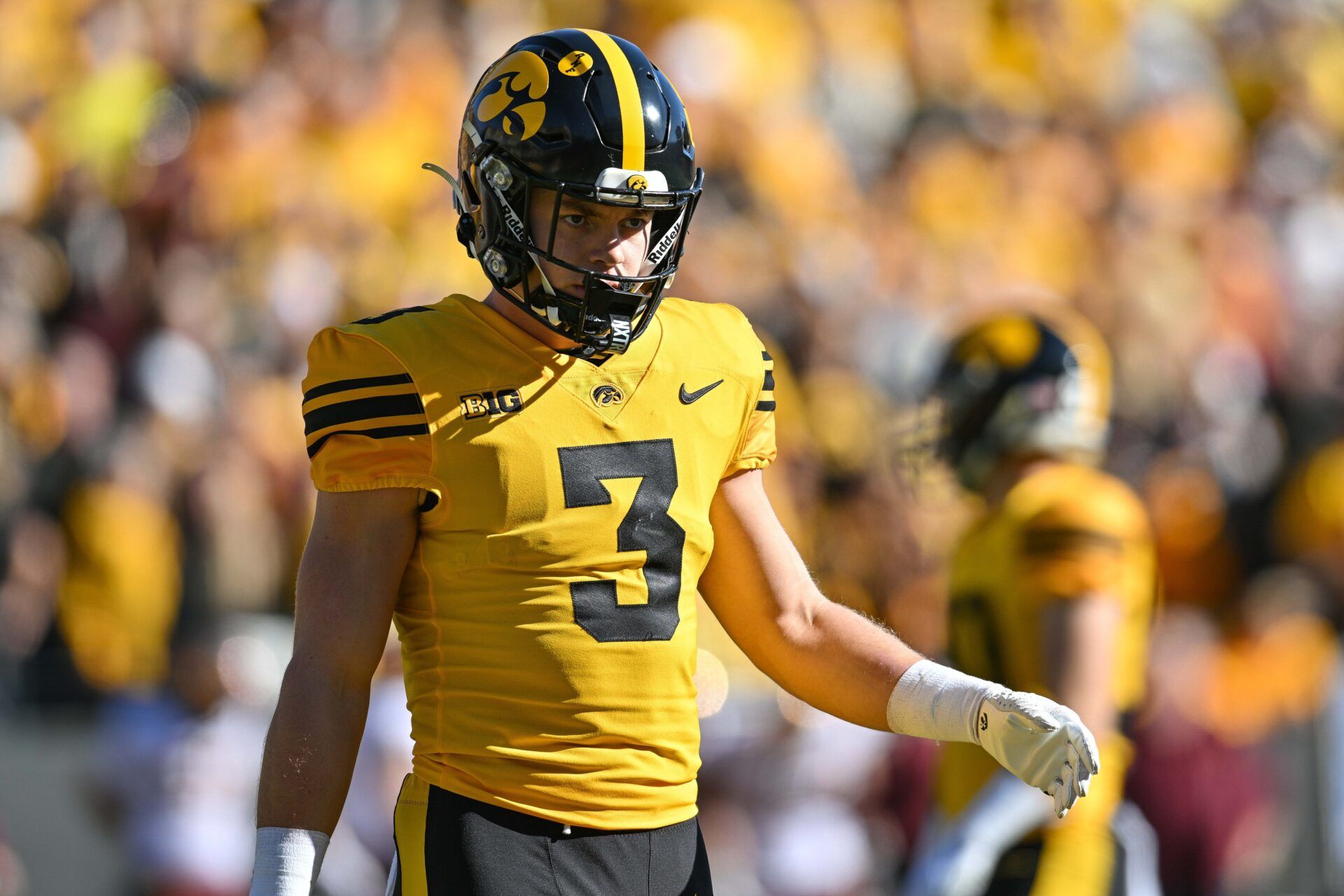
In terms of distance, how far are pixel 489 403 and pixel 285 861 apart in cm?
75

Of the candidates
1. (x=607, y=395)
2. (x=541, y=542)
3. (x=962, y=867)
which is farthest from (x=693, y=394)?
(x=962, y=867)

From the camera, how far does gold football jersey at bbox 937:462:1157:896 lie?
4.15 meters

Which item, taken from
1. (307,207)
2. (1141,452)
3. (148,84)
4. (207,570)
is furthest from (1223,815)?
(148,84)

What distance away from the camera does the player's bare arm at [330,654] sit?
8.67 ft

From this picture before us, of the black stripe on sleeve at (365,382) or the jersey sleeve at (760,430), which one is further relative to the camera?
the jersey sleeve at (760,430)

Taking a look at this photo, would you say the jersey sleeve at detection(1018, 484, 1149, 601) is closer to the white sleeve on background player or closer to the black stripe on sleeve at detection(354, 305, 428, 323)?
the white sleeve on background player

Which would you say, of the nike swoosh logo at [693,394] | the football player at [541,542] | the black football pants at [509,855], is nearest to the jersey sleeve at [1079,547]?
the football player at [541,542]

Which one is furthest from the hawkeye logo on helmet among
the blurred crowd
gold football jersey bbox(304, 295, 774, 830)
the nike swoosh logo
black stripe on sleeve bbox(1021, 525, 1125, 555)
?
the blurred crowd

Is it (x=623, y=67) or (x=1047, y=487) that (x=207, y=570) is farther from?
(x=623, y=67)

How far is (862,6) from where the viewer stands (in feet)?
39.4

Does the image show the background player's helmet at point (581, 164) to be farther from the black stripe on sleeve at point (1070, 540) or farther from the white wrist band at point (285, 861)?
the black stripe on sleeve at point (1070, 540)

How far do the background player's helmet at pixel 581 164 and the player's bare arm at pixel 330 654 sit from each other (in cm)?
42

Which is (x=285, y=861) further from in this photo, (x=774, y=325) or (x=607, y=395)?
(x=774, y=325)

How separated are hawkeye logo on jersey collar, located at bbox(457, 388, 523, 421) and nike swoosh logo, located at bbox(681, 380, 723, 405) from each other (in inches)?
11.2
